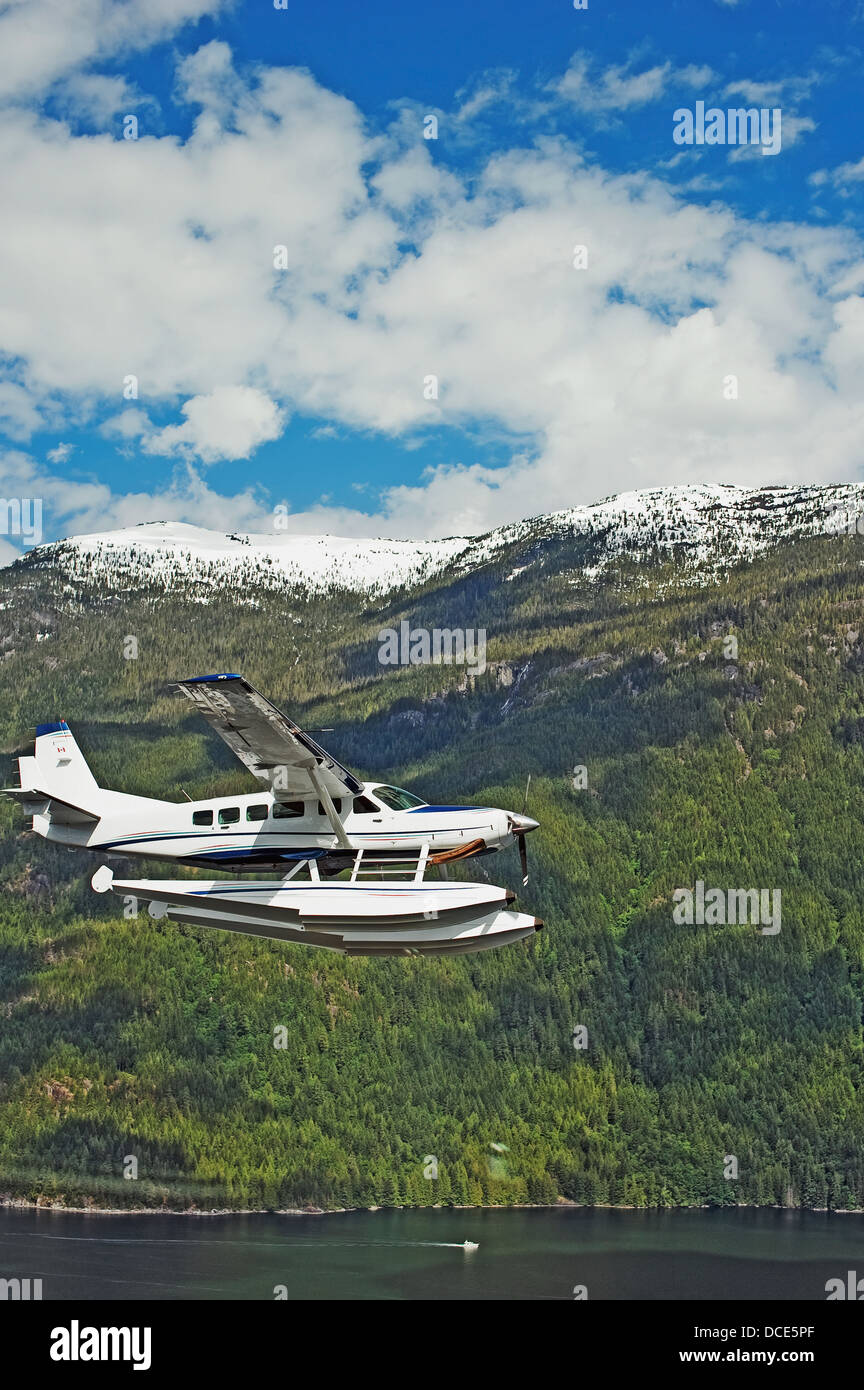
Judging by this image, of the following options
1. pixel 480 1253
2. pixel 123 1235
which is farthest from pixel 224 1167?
pixel 480 1253

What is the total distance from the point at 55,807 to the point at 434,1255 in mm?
144702

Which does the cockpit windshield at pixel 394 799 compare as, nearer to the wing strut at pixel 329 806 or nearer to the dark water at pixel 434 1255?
the wing strut at pixel 329 806

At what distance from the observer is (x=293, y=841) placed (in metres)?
36.6

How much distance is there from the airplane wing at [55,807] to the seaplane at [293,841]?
0.11 feet

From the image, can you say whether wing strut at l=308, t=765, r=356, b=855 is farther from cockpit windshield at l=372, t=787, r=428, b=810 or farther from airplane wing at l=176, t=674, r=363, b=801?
cockpit windshield at l=372, t=787, r=428, b=810

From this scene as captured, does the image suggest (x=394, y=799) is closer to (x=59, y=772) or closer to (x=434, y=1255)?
(x=59, y=772)

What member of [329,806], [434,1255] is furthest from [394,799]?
[434,1255]

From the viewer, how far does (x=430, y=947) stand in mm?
33562

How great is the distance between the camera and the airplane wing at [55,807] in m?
39.3

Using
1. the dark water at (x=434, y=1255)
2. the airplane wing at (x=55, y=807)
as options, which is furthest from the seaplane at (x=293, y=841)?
the dark water at (x=434, y=1255)

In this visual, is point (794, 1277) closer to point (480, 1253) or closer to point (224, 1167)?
Result: point (480, 1253)

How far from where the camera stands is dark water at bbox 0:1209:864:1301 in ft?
483
